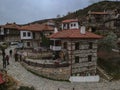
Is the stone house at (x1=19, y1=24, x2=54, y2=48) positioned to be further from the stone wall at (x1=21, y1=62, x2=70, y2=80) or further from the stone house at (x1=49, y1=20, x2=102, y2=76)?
the stone wall at (x1=21, y1=62, x2=70, y2=80)

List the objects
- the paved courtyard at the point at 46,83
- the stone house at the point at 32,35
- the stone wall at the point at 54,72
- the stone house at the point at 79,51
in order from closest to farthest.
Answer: the paved courtyard at the point at 46,83, the stone wall at the point at 54,72, the stone house at the point at 79,51, the stone house at the point at 32,35

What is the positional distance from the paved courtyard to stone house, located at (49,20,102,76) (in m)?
4.32

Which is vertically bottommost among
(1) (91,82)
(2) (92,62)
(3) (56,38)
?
(1) (91,82)

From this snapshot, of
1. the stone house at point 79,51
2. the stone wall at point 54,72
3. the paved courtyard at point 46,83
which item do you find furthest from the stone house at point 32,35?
the stone wall at point 54,72

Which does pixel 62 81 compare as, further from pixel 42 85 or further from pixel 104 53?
pixel 104 53

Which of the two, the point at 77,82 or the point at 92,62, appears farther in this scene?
the point at 92,62

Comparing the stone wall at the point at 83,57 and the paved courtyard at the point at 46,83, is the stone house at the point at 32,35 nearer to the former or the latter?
the stone wall at the point at 83,57

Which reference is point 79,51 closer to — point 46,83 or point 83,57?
point 83,57

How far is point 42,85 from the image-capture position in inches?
1465

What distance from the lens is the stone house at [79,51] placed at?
43.6m

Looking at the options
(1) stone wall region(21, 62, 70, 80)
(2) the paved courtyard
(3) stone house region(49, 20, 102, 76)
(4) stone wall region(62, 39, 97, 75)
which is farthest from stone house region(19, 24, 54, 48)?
(1) stone wall region(21, 62, 70, 80)

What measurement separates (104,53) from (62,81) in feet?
51.1

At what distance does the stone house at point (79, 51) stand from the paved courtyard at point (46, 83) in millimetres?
4318

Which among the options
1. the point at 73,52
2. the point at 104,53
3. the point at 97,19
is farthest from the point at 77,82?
the point at 97,19
